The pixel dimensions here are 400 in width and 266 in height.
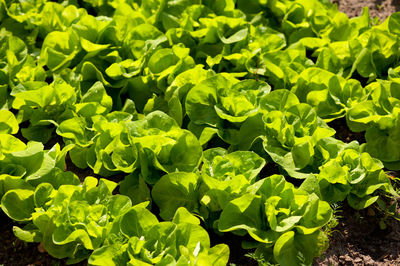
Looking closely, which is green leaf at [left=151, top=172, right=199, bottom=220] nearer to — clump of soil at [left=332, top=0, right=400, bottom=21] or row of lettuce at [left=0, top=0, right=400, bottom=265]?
row of lettuce at [left=0, top=0, right=400, bottom=265]

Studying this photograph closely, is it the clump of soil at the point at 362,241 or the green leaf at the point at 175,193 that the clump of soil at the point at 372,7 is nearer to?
the clump of soil at the point at 362,241

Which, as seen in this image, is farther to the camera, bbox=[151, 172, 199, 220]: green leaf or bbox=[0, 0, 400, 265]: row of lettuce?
bbox=[151, 172, 199, 220]: green leaf

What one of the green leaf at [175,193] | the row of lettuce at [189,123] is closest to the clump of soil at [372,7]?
the row of lettuce at [189,123]

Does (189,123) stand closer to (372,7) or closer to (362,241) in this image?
(362,241)

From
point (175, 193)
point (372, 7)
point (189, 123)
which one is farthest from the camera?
point (372, 7)

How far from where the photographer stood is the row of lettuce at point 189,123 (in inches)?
109

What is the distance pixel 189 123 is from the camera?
3.38m

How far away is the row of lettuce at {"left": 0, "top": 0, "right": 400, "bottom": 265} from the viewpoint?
2760mm

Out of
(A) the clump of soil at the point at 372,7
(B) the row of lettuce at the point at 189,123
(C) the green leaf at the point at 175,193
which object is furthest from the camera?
(A) the clump of soil at the point at 372,7

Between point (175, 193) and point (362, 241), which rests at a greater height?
point (175, 193)

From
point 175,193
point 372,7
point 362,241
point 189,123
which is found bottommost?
point 362,241

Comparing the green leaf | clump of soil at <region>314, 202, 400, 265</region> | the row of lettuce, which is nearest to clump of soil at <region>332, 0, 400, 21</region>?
the row of lettuce

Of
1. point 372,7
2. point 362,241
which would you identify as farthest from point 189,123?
point 372,7

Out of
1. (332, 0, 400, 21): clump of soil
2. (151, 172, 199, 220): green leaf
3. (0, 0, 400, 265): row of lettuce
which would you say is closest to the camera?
(0, 0, 400, 265): row of lettuce
